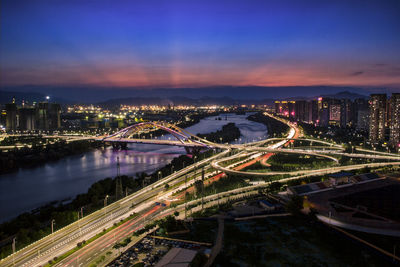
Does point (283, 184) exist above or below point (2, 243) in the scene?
above

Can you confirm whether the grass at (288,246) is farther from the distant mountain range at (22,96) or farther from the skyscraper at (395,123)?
the distant mountain range at (22,96)

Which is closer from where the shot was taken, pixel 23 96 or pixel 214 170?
pixel 214 170

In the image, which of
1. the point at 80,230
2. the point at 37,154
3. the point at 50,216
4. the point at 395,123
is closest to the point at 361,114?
the point at 395,123

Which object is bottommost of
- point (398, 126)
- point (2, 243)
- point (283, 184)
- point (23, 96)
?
point (2, 243)

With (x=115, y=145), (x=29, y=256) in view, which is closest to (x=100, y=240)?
(x=29, y=256)

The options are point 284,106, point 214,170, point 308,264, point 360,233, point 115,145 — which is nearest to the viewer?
point 308,264

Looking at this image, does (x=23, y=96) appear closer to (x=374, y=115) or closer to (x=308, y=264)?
(x=374, y=115)

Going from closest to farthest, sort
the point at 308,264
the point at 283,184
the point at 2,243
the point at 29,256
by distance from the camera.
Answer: the point at 308,264 < the point at 29,256 < the point at 2,243 < the point at 283,184

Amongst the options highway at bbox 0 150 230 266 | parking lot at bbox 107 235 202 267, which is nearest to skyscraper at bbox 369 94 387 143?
highway at bbox 0 150 230 266

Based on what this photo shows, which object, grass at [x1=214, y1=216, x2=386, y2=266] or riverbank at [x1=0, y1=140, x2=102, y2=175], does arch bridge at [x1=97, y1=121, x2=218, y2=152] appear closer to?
riverbank at [x1=0, y1=140, x2=102, y2=175]
